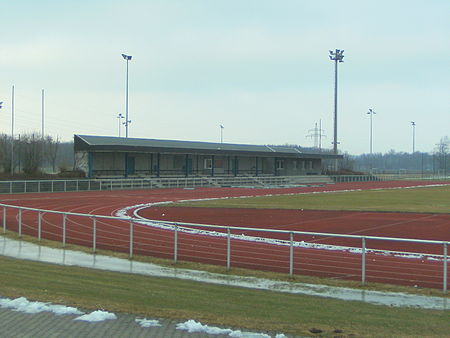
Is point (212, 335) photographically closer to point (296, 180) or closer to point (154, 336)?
point (154, 336)

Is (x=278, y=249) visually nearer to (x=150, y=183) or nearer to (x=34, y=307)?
(x=34, y=307)

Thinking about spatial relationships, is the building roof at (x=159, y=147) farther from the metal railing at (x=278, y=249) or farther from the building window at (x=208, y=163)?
the metal railing at (x=278, y=249)

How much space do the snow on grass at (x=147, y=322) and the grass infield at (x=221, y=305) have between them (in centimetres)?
27

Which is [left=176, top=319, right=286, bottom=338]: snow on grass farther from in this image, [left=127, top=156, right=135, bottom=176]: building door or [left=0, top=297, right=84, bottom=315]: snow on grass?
[left=127, top=156, right=135, bottom=176]: building door

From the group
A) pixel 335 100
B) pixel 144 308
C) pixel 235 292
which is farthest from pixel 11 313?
pixel 335 100

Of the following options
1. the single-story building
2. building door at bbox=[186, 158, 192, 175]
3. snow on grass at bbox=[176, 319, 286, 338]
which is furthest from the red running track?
building door at bbox=[186, 158, 192, 175]

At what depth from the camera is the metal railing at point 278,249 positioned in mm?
11805

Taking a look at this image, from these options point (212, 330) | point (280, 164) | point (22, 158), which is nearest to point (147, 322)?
point (212, 330)

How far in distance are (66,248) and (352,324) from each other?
10.6m

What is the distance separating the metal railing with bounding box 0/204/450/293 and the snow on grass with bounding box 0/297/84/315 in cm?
475

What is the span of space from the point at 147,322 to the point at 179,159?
203 feet

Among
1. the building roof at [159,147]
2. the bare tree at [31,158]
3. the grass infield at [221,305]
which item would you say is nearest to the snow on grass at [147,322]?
the grass infield at [221,305]

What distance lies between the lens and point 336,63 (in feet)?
311

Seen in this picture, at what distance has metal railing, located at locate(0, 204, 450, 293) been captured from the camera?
38.7 feet
